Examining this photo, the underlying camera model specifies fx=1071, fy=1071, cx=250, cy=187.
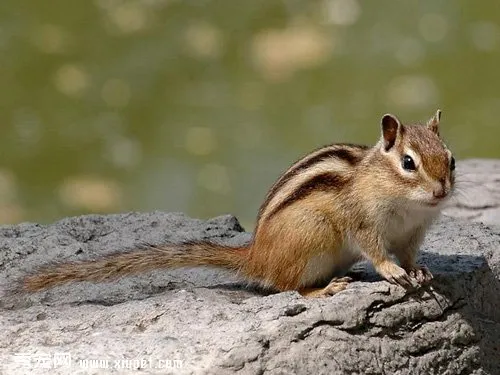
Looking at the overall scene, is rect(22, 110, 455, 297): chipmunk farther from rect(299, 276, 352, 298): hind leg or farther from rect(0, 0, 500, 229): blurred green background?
rect(0, 0, 500, 229): blurred green background

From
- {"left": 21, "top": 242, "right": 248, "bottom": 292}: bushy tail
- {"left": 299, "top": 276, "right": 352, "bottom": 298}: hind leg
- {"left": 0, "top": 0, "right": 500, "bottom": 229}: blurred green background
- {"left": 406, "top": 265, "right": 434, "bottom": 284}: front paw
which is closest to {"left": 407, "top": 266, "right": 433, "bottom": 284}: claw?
{"left": 406, "top": 265, "right": 434, "bottom": 284}: front paw

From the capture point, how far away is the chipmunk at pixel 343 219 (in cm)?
324

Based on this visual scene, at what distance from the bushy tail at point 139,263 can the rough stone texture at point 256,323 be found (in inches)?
2.8

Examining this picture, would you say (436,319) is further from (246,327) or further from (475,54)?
(475,54)

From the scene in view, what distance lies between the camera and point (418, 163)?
10.5 feet

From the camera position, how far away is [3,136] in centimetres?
666

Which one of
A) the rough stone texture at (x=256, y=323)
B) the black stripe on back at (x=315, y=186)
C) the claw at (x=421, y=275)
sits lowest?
the rough stone texture at (x=256, y=323)

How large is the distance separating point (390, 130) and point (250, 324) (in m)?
0.80

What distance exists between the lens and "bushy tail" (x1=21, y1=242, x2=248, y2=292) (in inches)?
137

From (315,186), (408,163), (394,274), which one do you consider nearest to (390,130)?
(408,163)

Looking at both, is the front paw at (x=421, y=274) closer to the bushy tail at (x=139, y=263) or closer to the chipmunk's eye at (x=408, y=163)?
the chipmunk's eye at (x=408, y=163)

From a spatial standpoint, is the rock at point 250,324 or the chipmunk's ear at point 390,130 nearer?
the rock at point 250,324

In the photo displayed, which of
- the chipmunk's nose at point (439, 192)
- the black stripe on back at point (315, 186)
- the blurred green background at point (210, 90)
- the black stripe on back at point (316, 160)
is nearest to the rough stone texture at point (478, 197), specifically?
the blurred green background at point (210, 90)

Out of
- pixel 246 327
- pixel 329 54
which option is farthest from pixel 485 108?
pixel 246 327
